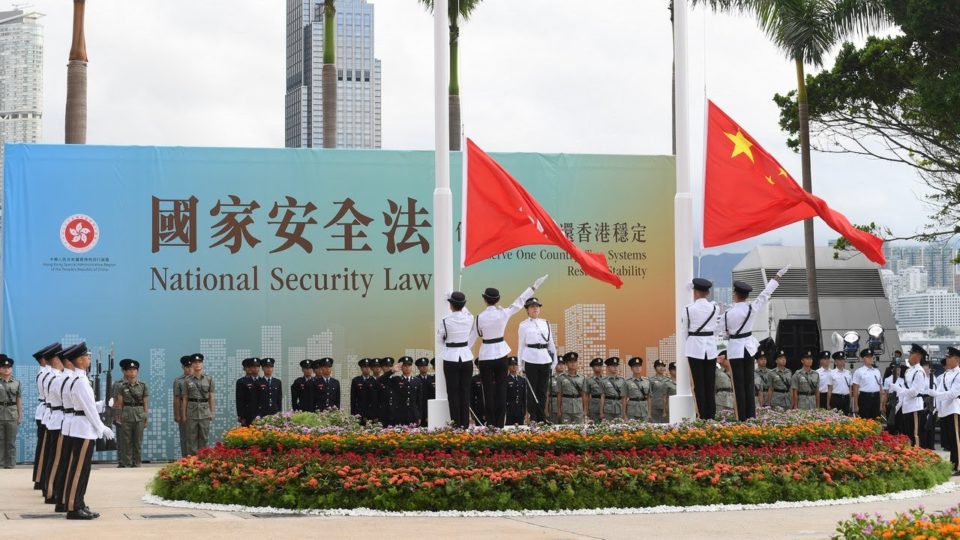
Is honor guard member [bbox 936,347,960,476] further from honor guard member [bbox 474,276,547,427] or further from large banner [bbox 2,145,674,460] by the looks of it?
honor guard member [bbox 474,276,547,427]

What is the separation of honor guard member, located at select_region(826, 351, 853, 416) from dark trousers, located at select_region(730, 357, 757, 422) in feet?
23.5

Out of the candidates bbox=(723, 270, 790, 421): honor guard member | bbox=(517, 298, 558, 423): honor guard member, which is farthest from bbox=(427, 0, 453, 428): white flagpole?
bbox=(723, 270, 790, 421): honor guard member

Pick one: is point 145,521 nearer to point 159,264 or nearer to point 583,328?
point 159,264

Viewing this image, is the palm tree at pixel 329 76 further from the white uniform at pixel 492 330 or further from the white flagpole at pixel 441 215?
the white uniform at pixel 492 330

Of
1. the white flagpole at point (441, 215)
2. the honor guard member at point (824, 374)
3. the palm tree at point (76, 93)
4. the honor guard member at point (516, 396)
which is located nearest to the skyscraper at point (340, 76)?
the palm tree at point (76, 93)

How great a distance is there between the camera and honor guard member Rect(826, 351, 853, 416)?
1977cm

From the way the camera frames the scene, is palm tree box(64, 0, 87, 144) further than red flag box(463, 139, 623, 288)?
Yes

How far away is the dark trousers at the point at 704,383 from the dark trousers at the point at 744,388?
0.32 m

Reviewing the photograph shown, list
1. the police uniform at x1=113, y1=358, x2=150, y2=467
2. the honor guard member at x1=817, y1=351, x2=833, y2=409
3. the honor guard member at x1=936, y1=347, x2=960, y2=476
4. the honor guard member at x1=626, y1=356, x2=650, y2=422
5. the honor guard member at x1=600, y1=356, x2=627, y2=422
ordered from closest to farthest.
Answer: the honor guard member at x1=936, y1=347, x2=960, y2=476, the police uniform at x1=113, y1=358, x2=150, y2=467, the honor guard member at x1=600, y1=356, x2=627, y2=422, the honor guard member at x1=626, y1=356, x2=650, y2=422, the honor guard member at x1=817, y1=351, x2=833, y2=409

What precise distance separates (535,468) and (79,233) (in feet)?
31.5

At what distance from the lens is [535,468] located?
423 inches

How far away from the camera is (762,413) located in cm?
1376

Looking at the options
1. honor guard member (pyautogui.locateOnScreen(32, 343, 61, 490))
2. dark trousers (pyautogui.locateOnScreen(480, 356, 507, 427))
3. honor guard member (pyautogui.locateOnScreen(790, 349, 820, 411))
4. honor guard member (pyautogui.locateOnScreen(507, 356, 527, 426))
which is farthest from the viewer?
honor guard member (pyautogui.locateOnScreen(790, 349, 820, 411))

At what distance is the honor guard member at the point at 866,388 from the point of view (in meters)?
19.5
